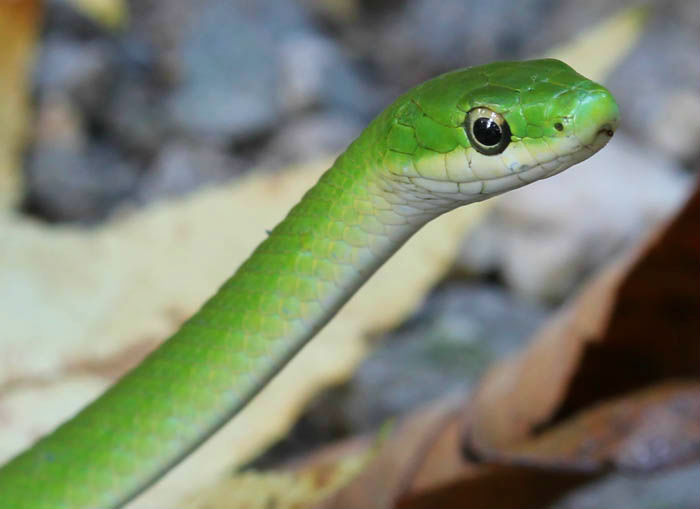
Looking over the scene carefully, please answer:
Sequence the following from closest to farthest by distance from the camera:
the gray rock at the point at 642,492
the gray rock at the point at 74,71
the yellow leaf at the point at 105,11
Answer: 1. the gray rock at the point at 642,492
2. the gray rock at the point at 74,71
3. the yellow leaf at the point at 105,11

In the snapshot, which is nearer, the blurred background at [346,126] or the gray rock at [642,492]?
the gray rock at [642,492]

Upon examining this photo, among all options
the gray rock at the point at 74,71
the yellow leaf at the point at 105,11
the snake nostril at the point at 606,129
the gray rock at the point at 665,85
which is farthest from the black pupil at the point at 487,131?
the yellow leaf at the point at 105,11

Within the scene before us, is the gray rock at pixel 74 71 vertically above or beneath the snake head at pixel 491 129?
above

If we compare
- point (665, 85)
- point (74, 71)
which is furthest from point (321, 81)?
point (665, 85)

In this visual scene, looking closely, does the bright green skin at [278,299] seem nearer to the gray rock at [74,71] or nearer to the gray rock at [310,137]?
the gray rock at [310,137]

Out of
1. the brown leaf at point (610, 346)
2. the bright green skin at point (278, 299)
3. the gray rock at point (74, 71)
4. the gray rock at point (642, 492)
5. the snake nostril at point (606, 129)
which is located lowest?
the gray rock at point (642, 492)

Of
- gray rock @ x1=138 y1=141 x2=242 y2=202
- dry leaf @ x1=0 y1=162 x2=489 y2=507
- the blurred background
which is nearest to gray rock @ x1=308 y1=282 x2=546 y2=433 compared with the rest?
the blurred background

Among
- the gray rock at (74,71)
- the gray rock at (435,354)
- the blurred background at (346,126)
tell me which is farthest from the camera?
the gray rock at (74,71)
